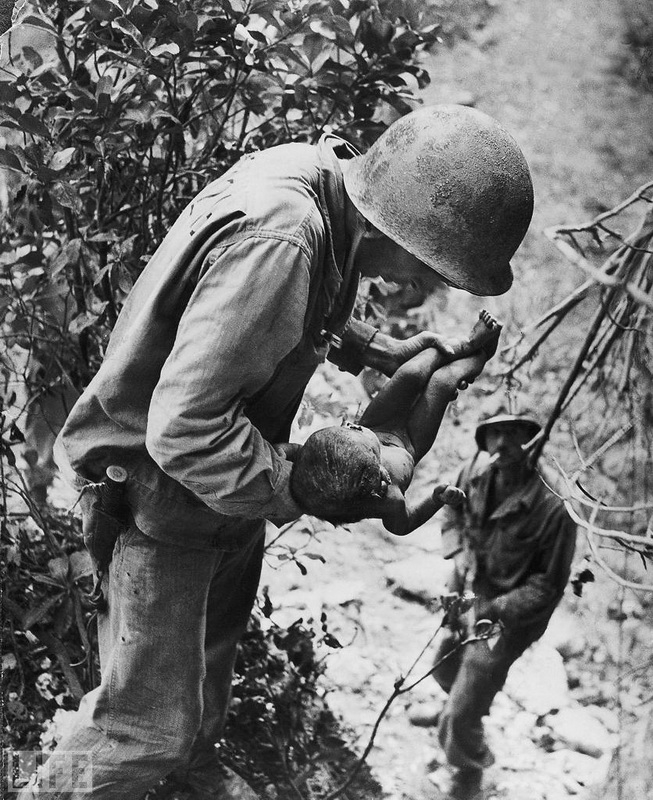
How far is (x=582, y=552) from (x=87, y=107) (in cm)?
289

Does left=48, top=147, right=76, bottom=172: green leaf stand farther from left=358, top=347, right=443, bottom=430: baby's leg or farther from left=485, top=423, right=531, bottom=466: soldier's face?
left=485, top=423, right=531, bottom=466: soldier's face

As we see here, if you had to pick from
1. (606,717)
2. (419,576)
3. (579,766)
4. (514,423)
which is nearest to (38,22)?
(514,423)

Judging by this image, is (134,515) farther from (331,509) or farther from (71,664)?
(71,664)

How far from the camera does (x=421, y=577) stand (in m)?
4.18

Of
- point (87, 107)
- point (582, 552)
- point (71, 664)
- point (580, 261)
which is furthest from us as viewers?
point (582, 552)

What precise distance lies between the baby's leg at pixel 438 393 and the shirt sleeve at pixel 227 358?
0.48 metres

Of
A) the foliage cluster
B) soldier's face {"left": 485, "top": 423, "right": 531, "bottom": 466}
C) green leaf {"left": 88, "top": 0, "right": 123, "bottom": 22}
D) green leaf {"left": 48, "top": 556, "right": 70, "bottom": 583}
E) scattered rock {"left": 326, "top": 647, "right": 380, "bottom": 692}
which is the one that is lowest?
scattered rock {"left": 326, "top": 647, "right": 380, "bottom": 692}

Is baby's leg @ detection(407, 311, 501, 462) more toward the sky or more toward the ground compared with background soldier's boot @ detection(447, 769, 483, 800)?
more toward the sky

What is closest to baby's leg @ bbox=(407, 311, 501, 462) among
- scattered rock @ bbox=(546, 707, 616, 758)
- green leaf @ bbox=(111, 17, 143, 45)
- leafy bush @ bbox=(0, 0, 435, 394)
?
leafy bush @ bbox=(0, 0, 435, 394)

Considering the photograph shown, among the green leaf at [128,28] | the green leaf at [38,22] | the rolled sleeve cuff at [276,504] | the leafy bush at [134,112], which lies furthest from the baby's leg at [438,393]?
the green leaf at [38,22]

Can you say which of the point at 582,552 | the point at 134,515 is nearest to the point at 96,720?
the point at 134,515

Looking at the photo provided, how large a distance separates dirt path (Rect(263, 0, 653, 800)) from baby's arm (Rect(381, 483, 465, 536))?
143cm

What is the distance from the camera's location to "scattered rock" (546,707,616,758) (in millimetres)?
3570

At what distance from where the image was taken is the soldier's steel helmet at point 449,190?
72.6 inches
